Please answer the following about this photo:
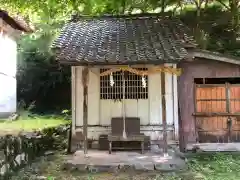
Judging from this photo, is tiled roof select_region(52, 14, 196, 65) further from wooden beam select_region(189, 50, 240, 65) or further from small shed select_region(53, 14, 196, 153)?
wooden beam select_region(189, 50, 240, 65)

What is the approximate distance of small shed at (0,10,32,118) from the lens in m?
16.7

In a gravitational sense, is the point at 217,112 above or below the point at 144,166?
above

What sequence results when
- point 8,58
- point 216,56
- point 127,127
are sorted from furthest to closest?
point 8,58 < point 216,56 < point 127,127

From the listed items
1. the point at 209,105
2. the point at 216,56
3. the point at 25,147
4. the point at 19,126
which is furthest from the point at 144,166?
the point at 19,126

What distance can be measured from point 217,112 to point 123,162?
14.1 ft

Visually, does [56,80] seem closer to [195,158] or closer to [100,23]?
[100,23]

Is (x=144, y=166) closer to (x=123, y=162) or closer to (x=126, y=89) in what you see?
(x=123, y=162)

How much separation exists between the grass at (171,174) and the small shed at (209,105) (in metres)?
1.11

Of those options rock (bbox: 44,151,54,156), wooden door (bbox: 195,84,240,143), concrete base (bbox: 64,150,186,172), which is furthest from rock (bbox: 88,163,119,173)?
wooden door (bbox: 195,84,240,143)

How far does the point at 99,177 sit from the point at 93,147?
3078 mm

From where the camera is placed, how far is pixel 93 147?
490 inches

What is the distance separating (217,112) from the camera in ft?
41.3

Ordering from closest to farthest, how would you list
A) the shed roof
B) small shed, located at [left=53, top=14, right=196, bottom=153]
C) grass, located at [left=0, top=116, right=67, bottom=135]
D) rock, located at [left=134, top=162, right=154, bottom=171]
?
1. rock, located at [left=134, top=162, right=154, bottom=171]
2. small shed, located at [left=53, top=14, right=196, bottom=153]
3. grass, located at [left=0, top=116, right=67, bottom=135]
4. the shed roof

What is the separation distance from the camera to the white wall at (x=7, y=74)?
16.9m
